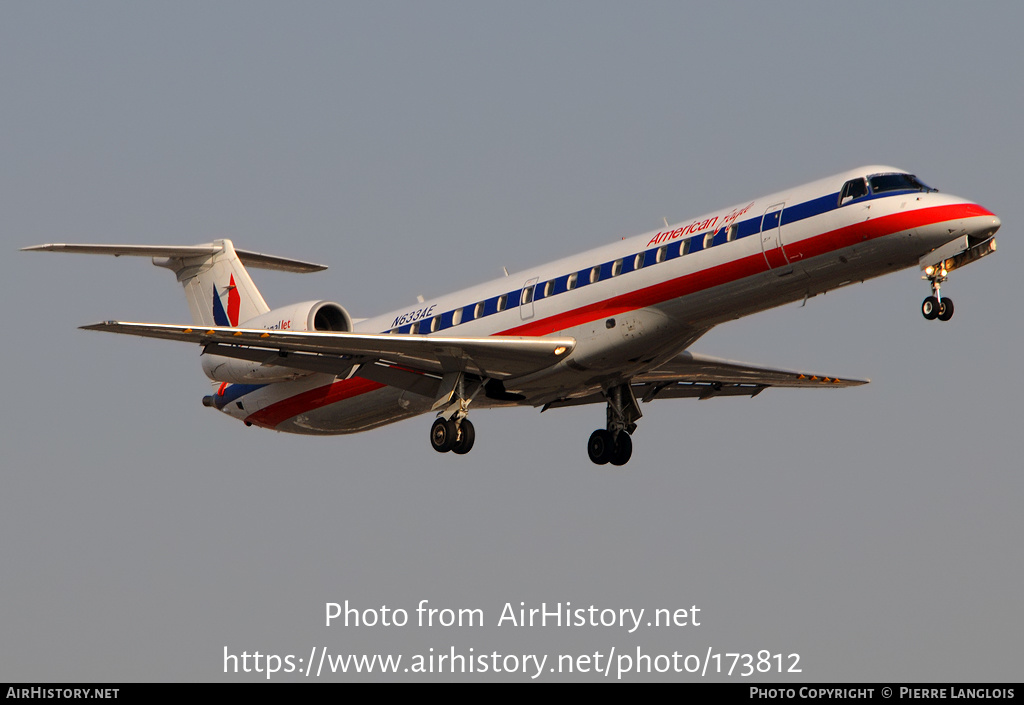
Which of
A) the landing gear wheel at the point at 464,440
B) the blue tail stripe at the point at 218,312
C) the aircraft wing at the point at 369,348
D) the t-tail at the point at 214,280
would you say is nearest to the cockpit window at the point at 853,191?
the aircraft wing at the point at 369,348

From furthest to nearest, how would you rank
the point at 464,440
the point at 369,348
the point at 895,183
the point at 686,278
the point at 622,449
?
the point at 622,449
the point at 464,440
the point at 369,348
the point at 686,278
the point at 895,183

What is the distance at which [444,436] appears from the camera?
2784 centimetres

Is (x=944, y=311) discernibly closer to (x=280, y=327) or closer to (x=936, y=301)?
(x=936, y=301)

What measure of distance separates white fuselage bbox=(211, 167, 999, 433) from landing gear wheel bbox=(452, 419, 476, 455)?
0.91 m

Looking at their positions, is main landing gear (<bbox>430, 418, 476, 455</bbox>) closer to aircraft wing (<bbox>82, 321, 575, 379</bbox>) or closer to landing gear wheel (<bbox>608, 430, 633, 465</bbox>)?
aircraft wing (<bbox>82, 321, 575, 379</bbox>)

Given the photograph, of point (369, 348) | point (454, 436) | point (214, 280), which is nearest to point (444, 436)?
point (454, 436)

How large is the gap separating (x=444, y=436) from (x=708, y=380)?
21.5ft

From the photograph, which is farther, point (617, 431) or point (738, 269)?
point (617, 431)

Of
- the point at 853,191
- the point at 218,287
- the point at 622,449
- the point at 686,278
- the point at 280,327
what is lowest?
the point at 622,449

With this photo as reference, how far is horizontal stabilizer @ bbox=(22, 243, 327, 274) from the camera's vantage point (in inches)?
1205

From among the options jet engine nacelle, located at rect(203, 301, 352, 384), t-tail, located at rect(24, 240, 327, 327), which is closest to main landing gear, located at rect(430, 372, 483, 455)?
jet engine nacelle, located at rect(203, 301, 352, 384)

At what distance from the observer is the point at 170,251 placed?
33.2 m

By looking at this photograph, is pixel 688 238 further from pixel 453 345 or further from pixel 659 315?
pixel 453 345

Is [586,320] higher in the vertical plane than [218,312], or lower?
lower
